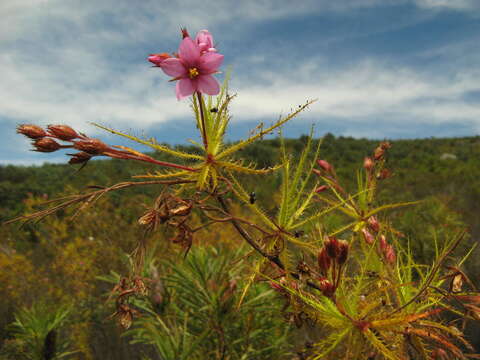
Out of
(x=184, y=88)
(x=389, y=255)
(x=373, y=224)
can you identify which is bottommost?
(x=389, y=255)

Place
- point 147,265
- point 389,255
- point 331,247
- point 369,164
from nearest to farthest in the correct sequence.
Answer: point 331,247 → point 389,255 → point 369,164 → point 147,265

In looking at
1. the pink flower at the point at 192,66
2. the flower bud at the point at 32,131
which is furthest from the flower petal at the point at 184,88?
the flower bud at the point at 32,131

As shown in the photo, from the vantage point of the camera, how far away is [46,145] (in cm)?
78

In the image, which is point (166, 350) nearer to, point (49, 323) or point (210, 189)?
point (49, 323)

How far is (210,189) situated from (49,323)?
Answer: 2451 millimetres

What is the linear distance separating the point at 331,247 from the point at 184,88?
0.52 meters

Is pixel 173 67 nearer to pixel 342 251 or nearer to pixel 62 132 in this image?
pixel 62 132

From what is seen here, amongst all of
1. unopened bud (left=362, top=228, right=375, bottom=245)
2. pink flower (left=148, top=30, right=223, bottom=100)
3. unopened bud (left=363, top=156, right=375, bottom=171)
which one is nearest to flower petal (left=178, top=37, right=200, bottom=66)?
pink flower (left=148, top=30, right=223, bottom=100)

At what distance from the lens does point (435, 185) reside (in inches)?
537

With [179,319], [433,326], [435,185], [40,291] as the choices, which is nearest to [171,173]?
[433,326]

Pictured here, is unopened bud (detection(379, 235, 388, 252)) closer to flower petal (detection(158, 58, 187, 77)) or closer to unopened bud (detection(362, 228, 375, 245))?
unopened bud (detection(362, 228, 375, 245))

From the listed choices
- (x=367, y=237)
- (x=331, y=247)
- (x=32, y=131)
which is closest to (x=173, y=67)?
(x=32, y=131)

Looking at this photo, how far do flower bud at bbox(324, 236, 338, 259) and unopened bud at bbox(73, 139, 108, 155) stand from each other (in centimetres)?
56

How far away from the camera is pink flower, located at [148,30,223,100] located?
0.81 metres
